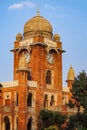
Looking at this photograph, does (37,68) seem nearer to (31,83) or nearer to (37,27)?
(31,83)

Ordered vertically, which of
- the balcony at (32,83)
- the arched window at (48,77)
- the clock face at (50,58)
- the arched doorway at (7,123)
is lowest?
the arched doorway at (7,123)

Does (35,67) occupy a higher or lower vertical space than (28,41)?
lower

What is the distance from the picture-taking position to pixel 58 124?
165 ft

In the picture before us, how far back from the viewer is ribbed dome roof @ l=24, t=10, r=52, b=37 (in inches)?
2330

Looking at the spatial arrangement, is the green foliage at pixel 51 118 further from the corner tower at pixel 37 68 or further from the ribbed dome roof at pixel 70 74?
the ribbed dome roof at pixel 70 74

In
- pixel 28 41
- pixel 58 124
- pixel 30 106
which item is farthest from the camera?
pixel 28 41

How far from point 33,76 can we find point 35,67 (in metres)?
1.31

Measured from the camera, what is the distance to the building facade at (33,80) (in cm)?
5266

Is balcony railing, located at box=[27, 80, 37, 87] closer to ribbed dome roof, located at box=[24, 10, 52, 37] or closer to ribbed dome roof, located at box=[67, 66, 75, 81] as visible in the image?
ribbed dome roof, located at box=[24, 10, 52, 37]

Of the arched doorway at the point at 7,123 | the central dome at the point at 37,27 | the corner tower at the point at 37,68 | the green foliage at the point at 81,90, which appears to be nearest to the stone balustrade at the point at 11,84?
the corner tower at the point at 37,68

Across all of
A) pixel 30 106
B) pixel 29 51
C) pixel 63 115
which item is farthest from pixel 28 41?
pixel 63 115

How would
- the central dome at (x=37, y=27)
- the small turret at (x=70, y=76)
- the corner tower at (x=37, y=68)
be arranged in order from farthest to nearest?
the small turret at (x=70, y=76)
the central dome at (x=37, y=27)
the corner tower at (x=37, y=68)

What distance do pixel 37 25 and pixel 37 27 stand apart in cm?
33

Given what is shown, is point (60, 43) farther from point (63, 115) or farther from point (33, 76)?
point (63, 115)
